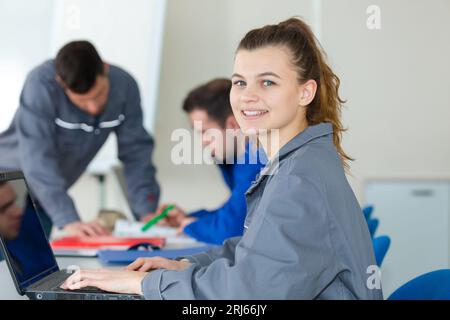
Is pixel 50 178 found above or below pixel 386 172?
above

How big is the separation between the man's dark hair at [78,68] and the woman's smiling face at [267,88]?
1208 mm

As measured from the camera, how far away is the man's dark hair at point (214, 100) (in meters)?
2.11

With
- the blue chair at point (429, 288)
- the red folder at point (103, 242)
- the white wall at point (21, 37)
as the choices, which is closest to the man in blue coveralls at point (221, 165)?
the red folder at point (103, 242)

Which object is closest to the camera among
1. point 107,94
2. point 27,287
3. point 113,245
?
point 27,287

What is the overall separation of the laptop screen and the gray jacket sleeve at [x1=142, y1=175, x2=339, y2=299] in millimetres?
364

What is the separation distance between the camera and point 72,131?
8.46 ft

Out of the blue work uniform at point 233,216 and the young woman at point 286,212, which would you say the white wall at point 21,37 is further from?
the young woman at point 286,212

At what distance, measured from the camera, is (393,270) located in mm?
3562

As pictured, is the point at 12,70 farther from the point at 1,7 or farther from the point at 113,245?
the point at 113,245

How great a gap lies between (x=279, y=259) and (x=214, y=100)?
4.36 feet

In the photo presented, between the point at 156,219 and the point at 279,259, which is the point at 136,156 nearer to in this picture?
the point at 156,219

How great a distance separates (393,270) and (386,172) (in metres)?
0.59

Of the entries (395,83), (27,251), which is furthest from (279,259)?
(395,83)

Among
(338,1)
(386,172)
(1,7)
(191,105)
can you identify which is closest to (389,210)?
(386,172)
